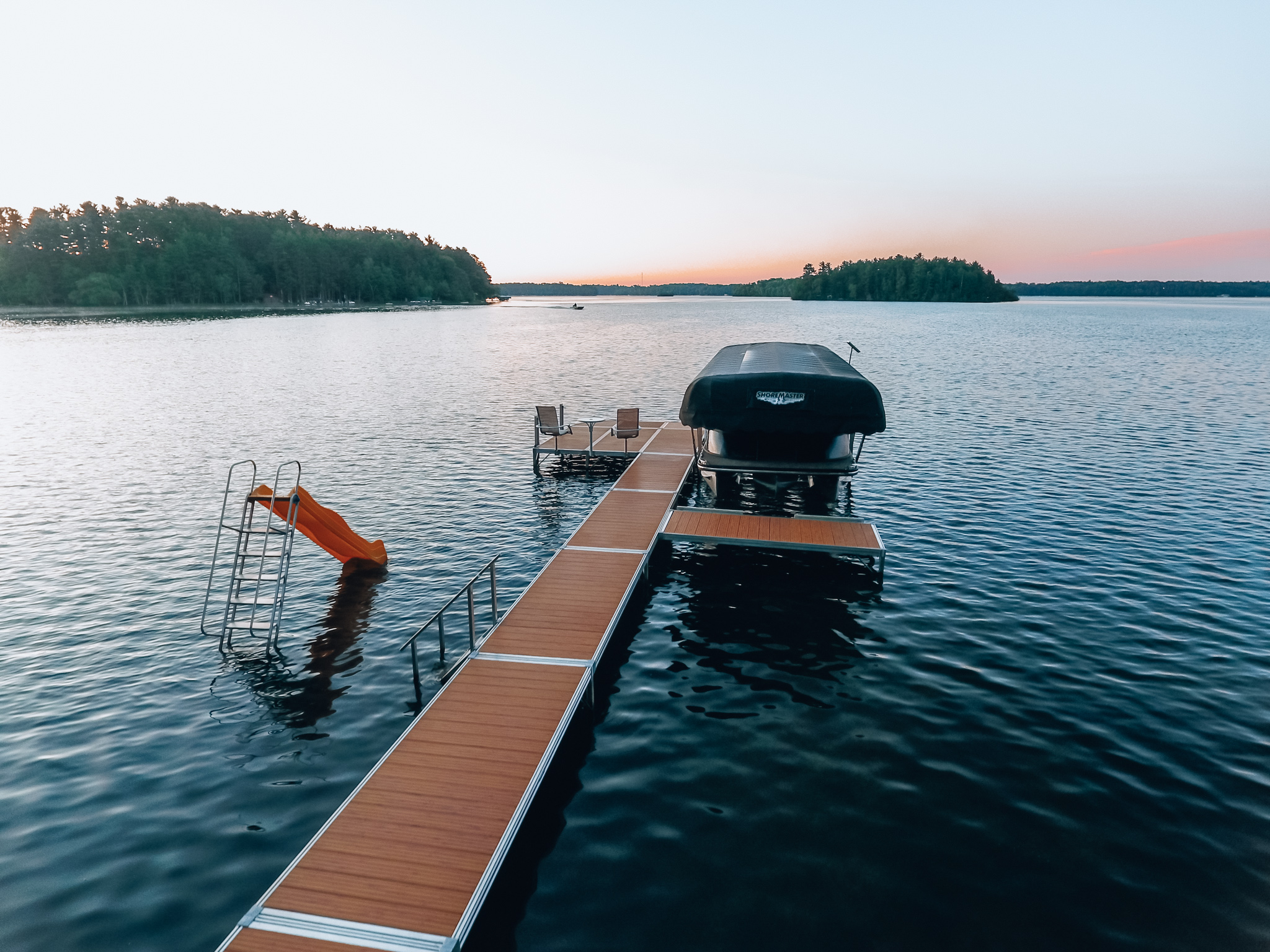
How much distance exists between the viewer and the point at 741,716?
36.7 ft

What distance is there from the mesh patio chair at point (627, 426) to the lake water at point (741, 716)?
188cm

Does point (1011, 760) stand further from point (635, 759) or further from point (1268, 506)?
point (1268, 506)

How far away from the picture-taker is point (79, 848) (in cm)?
836

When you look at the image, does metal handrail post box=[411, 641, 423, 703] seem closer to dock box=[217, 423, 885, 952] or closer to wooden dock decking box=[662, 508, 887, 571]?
dock box=[217, 423, 885, 952]

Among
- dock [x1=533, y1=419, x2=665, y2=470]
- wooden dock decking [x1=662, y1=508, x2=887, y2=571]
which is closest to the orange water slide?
wooden dock decking [x1=662, y1=508, x2=887, y2=571]

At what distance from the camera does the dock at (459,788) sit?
21.1 feet

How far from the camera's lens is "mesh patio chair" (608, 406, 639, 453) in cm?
2777

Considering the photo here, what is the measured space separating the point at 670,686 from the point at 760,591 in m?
4.85

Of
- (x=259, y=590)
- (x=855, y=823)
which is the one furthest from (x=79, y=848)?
(x=855, y=823)

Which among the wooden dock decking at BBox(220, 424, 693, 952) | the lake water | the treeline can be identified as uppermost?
the treeline

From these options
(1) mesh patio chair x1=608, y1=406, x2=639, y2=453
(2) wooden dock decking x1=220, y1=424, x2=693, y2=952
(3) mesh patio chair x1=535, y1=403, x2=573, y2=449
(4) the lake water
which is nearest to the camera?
(2) wooden dock decking x1=220, y1=424, x2=693, y2=952

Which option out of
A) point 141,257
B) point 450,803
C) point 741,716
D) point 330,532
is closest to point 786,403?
point 741,716

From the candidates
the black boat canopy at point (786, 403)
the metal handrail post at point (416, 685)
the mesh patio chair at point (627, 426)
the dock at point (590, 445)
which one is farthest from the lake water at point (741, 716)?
the black boat canopy at point (786, 403)

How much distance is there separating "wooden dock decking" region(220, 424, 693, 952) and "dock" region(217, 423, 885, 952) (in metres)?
0.02
